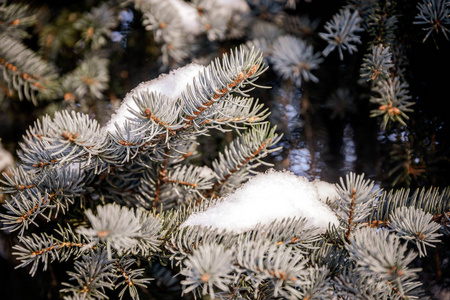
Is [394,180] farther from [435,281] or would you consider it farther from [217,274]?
[217,274]

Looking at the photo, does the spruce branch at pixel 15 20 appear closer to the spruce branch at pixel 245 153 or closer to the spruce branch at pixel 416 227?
the spruce branch at pixel 245 153

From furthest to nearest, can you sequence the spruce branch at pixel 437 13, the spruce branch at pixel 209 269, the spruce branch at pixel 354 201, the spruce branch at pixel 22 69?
the spruce branch at pixel 22 69 → the spruce branch at pixel 437 13 → the spruce branch at pixel 354 201 → the spruce branch at pixel 209 269

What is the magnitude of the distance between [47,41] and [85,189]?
1.65 feet

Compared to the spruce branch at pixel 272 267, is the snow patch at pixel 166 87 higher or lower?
higher

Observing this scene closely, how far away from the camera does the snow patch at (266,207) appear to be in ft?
1.70

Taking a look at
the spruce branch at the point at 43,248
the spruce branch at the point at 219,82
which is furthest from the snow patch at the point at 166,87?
the spruce branch at the point at 43,248

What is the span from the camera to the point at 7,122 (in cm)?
83

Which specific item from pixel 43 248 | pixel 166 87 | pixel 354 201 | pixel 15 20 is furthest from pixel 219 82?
pixel 15 20

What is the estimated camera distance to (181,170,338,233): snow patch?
1.70ft

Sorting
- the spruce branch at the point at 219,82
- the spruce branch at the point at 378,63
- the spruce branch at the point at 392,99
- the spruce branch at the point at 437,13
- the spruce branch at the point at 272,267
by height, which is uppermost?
the spruce branch at the point at 437,13

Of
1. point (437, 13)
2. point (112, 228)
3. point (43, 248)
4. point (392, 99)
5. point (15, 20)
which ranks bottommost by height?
point (43, 248)

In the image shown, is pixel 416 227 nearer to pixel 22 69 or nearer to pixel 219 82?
pixel 219 82

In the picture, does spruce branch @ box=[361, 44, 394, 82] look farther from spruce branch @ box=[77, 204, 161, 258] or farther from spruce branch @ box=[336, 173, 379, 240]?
spruce branch @ box=[77, 204, 161, 258]

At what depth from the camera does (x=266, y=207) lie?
0.54 metres
